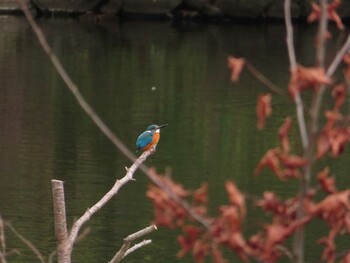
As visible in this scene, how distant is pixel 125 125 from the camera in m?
15.2

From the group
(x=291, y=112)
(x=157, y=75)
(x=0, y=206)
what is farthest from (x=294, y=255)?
(x=157, y=75)

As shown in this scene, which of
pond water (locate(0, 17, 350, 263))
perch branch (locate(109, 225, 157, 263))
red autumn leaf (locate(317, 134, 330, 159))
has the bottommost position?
pond water (locate(0, 17, 350, 263))

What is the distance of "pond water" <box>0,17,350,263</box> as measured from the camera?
1080 cm

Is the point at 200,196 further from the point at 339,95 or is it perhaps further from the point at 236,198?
the point at 339,95

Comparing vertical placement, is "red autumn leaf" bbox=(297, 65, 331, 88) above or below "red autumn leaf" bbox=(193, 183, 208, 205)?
above

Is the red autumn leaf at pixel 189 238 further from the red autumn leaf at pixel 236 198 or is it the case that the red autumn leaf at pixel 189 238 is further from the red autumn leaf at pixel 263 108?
the red autumn leaf at pixel 263 108

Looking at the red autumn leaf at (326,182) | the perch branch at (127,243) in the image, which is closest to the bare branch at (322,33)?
the red autumn leaf at (326,182)

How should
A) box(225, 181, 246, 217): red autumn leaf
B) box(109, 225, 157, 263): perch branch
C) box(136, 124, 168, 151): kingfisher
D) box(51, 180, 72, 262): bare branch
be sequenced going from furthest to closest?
box(136, 124, 168, 151): kingfisher, box(109, 225, 157, 263): perch branch, box(51, 180, 72, 262): bare branch, box(225, 181, 246, 217): red autumn leaf

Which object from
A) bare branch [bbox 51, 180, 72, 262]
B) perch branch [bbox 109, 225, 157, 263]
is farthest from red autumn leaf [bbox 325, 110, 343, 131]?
perch branch [bbox 109, 225, 157, 263]

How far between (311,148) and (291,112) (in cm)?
1430

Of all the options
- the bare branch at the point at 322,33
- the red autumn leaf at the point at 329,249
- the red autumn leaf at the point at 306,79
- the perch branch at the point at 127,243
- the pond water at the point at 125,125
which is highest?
the bare branch at the point at 322,33

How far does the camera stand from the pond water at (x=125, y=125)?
1080cm

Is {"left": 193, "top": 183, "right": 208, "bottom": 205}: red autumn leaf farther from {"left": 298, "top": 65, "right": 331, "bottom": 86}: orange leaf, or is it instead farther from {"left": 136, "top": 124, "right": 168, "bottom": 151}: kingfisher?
{"left": 136, "top": 124, "right": 168, "bottom": 151}: kingfisher

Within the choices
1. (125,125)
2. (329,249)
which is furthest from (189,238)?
(125,125)
